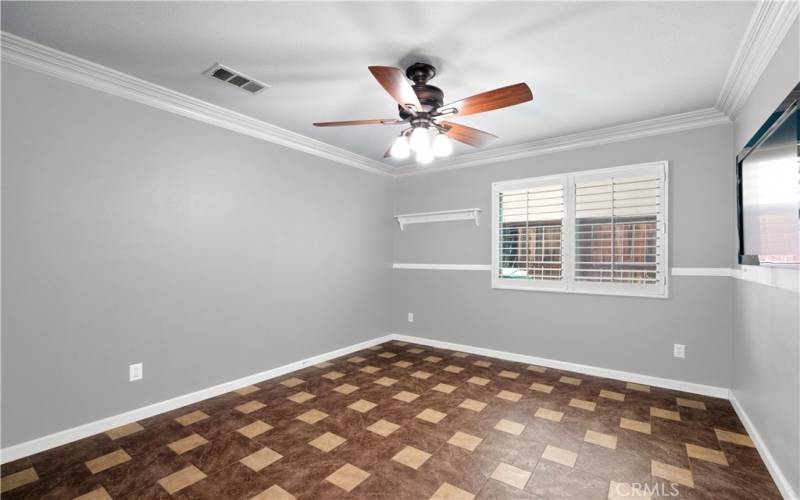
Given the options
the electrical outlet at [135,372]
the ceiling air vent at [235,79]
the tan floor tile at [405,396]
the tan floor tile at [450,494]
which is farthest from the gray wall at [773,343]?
the electrical outlet at [135,372]

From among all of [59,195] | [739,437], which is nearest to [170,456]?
[59,195]

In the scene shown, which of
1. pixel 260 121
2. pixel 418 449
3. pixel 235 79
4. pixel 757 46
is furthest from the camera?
pixel 260 121

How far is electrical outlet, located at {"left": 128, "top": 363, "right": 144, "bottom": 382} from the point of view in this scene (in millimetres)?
2752

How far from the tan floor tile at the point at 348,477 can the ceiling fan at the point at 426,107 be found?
2.04 meters

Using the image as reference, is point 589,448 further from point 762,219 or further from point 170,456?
point 170,456

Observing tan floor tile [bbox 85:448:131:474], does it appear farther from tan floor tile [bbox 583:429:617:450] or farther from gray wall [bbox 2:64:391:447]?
tan floor tile [bbox 583:429:617:450]

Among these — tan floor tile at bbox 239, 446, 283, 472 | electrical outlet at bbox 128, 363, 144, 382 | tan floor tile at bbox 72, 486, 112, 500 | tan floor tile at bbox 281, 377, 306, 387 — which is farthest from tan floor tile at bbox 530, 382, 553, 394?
electrical outlet at bbox 128, 363, 144, 382

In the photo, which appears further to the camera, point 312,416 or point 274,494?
point 312,416

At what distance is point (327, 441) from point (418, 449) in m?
0.61

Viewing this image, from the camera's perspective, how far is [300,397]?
3.22 meters

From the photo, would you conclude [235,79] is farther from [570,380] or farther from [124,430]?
[570,380]

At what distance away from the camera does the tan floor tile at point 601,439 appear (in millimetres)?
2428

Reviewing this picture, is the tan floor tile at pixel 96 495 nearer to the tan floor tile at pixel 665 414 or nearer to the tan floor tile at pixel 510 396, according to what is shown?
the tan floor tile at pixel 510 396

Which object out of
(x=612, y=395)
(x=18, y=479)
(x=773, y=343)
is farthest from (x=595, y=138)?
(x=18, y=479)
